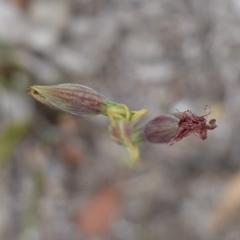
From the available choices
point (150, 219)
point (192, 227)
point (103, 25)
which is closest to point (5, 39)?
point (103, 25)

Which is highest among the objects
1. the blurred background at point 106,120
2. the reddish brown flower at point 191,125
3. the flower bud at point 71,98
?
the blurred background at point 106,120

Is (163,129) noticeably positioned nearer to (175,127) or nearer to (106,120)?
(175,127)

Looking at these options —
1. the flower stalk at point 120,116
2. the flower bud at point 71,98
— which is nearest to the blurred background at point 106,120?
the flower stalk at point 120,116

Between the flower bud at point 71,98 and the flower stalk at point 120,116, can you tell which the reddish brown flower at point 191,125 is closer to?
the flower stalk at point 120,116

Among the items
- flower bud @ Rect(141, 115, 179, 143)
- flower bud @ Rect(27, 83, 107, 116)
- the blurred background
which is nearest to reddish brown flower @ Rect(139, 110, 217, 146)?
flower bud @ Rect(141, 115, 179, 143)

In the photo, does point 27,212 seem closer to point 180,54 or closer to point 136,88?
point 136,88

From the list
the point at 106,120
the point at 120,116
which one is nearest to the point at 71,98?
the point at 120,116

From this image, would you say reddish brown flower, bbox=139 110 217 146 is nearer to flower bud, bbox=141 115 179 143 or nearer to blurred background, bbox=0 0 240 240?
flower bud, bbox=141 115 179 143

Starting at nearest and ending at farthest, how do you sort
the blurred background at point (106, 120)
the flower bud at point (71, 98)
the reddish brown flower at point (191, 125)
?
the flower bud at point (71, 98)
the reddish brown flower at point (191, 125)
the blurred background at point (106, 120)
